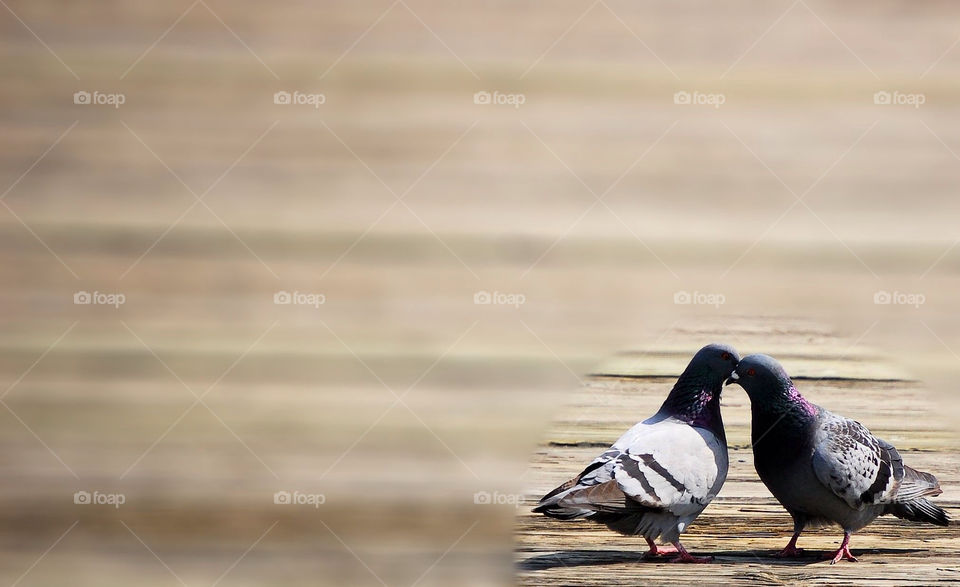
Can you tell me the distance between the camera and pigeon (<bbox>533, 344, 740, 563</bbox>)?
157 cm

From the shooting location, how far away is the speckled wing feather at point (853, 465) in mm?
1652

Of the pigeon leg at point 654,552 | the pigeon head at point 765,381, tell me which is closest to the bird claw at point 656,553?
the pigeon leg at point 654,552

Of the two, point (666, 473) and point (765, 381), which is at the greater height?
point (765, 381)

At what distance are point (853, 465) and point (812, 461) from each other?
8cm

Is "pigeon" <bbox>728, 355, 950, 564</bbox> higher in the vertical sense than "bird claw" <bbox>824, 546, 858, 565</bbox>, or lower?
higher

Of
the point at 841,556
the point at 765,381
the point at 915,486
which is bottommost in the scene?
the point at 841,556

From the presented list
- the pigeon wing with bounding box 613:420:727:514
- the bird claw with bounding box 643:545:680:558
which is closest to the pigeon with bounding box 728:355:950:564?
the pigeon wing with bounding box 613:420:727:514

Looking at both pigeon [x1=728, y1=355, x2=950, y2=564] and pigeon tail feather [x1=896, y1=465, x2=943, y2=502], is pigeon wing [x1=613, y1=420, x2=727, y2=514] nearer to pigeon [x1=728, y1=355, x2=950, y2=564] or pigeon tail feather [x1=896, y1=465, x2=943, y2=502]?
pigeon [x1=728, y1=355, x2=950, y2=564]

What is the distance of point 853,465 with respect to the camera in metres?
1.67

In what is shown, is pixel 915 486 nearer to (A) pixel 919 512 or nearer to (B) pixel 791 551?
(A) pixel 919 512

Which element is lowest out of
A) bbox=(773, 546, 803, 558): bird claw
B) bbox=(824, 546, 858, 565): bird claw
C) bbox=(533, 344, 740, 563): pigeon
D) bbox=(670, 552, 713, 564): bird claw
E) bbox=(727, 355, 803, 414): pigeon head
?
bbox=(824, 546, 858, 565): bird claw

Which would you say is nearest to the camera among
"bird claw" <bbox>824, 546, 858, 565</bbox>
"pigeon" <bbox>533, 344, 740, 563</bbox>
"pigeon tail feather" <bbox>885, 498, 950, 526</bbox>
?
"pigeon" <bbox>533, 344, 740, 563</bbox>

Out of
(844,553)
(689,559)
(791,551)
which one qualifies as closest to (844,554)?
(844,553)

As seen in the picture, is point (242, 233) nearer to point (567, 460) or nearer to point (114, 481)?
point (114, 481)
